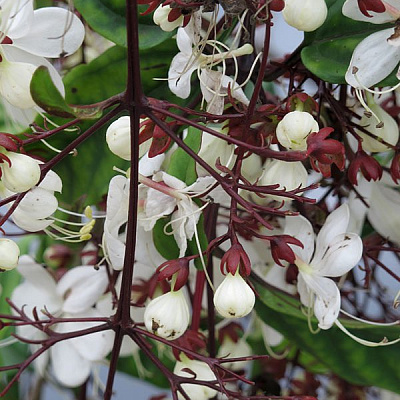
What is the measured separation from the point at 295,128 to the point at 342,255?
8cm

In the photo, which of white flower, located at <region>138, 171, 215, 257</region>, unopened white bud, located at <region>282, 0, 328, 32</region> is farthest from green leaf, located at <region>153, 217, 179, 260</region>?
unopened white bud, located at <region>282, 0, 328, 32</region>

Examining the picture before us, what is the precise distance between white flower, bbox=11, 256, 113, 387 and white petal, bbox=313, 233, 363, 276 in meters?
0.15

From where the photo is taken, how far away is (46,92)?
29 centimetres

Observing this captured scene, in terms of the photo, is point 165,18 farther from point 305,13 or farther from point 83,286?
point 83,286

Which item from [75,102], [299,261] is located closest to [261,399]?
[299,261]

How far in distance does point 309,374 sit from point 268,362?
0.04 meters

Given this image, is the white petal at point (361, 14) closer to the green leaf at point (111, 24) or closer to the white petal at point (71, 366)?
the green leaf at point (111, 24)

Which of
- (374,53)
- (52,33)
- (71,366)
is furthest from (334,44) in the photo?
(71,366)

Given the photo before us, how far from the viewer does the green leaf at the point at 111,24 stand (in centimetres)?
41

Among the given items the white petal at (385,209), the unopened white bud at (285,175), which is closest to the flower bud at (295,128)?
the unopened white bud at (285,175)

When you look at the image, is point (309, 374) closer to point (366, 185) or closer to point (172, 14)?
point (366, 185)

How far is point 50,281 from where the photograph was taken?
19.7 inches

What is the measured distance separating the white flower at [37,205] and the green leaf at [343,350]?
0.14 meters

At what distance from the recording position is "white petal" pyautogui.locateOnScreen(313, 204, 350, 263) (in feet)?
1.25
